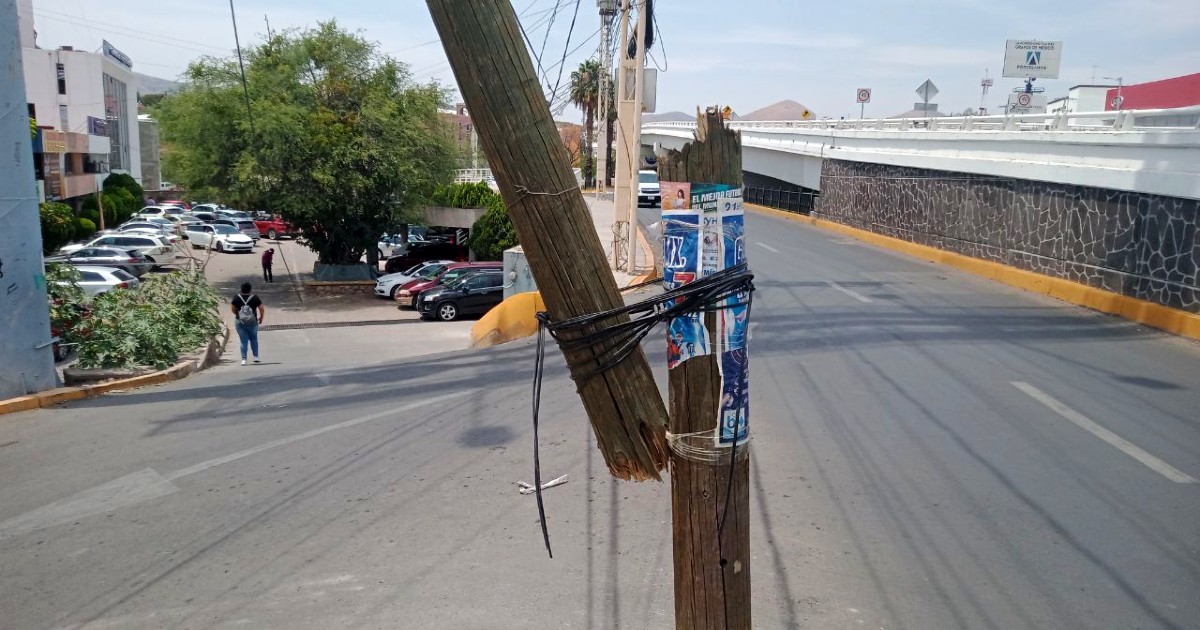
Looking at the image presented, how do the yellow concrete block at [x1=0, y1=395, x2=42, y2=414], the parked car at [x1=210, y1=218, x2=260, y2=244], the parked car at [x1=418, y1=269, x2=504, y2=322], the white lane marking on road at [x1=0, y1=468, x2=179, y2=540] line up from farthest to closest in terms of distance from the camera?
the parked car at [x1=210, y1=218, x2=260, y2=244]
the parked car at [x1=418, y1=269, x2=504, y2=322]
the yellow concrete block at [x1=0, y1=395, x2=42, y2=414]
the white lane marking on road at [x1=0, y1=468, x2=179, y2=540]

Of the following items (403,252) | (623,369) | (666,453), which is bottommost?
(403,252)

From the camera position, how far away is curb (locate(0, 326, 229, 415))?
10422 millimetres

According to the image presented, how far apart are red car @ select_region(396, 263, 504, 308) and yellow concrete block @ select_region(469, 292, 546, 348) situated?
991 centimetres

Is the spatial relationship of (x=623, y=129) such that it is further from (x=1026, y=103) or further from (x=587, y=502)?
(x=1026, y=103)

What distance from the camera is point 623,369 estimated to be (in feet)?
8.65

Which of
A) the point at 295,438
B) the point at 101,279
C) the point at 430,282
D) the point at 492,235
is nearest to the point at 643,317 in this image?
the point at 295,438

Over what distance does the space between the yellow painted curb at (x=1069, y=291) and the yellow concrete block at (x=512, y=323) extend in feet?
30.6

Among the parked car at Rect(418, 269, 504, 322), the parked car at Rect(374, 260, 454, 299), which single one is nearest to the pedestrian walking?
the parked car at Rect(374, 260, 454, 299)

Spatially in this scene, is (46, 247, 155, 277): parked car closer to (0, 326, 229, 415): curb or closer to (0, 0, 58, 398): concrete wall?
(0, 326, 229, 415): curb

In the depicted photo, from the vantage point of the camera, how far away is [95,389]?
37.0 ft

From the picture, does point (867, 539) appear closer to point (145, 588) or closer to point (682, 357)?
point (682, 357)

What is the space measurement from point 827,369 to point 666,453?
859 centimetres

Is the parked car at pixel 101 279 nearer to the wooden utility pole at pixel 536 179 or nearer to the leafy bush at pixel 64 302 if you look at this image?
the leafy bush at pixel 64 302

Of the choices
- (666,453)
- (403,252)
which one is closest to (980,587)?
(666,453)
